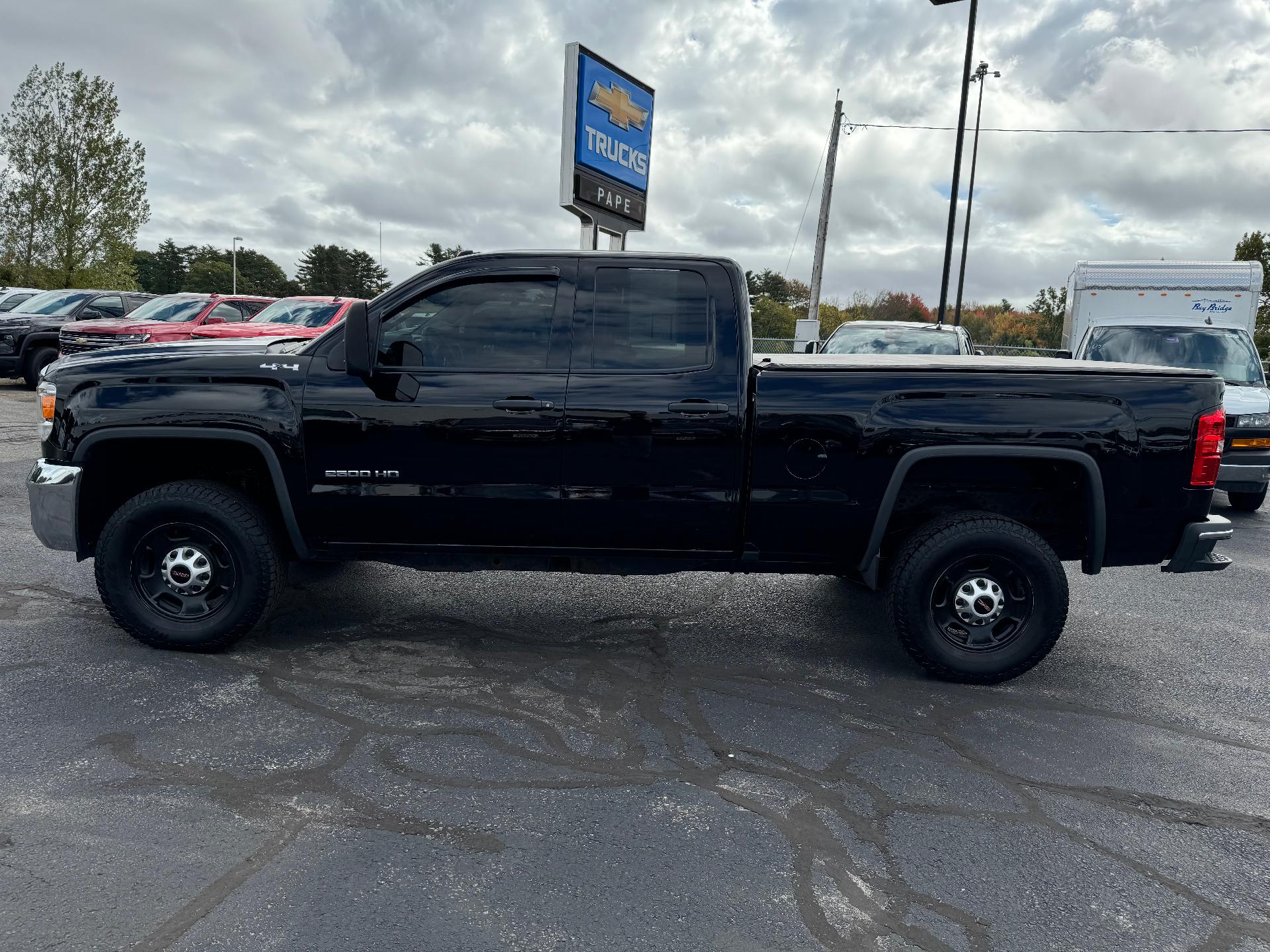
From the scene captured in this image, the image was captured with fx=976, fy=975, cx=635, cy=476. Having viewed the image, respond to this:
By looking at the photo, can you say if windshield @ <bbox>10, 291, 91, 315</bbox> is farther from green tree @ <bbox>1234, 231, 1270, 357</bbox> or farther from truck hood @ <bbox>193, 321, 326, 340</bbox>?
green tree @ <bbox>1234, 231, 1270, 357</bbox>

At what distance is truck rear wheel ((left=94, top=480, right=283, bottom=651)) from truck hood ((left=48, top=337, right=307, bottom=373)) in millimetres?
638

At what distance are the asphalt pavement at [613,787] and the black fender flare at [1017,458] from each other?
728 mm

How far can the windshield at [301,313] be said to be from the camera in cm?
1576

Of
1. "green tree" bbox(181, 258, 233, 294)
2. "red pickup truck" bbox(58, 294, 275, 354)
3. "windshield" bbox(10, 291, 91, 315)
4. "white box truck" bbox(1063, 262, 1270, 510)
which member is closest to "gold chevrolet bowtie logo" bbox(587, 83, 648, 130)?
"white box truck" bbox(1063, 262, 1270, 510)

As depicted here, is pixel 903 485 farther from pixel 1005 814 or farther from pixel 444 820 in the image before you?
pixel 444 820

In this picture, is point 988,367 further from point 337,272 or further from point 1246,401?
point 337,272

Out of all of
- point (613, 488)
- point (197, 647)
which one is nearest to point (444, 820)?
point (613, 488)

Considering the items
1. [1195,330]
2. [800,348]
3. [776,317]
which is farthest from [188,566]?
[776,317]

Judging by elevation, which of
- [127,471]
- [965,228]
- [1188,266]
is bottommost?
[127,471]

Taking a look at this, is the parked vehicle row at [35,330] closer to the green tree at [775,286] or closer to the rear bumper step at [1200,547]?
the rear bumper step at [1200,547]

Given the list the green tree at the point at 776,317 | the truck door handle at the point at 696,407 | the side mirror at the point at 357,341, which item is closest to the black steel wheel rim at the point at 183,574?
the side mirror at the point at 357,341

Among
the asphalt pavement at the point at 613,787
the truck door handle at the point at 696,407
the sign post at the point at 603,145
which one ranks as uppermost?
the sign post at the point at 603,145

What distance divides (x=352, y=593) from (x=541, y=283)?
7.93 feet

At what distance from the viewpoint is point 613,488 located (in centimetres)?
457
